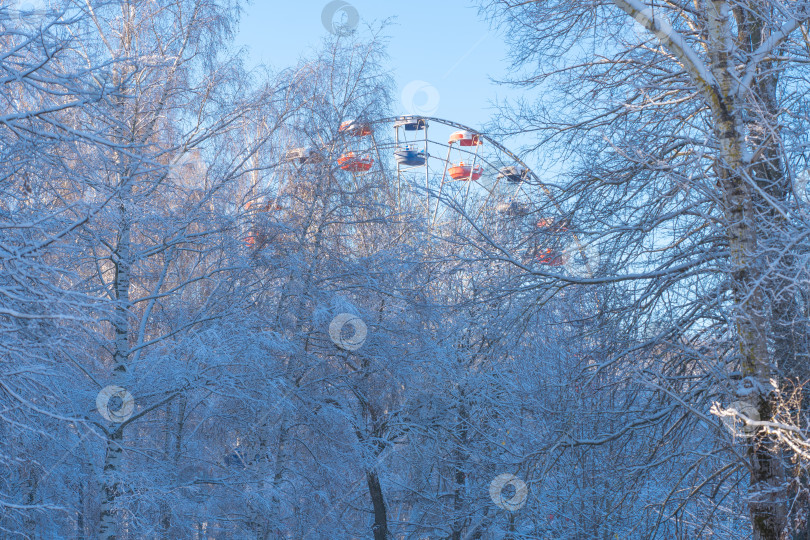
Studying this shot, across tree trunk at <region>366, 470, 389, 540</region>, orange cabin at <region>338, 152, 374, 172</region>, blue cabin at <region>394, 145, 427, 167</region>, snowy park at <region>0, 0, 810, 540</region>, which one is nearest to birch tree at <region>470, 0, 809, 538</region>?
snowy park at <region>0, 0, 810, 540</region>

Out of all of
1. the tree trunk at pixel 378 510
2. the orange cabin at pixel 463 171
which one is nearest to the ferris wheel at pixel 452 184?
the orange cabin at pixel 463 171

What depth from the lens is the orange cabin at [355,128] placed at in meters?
10.5

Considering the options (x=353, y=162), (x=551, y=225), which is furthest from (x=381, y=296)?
(x=551, y=225)

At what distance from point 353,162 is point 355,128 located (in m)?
0.51

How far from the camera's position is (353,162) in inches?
419

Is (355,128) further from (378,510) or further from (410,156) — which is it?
(410,156)

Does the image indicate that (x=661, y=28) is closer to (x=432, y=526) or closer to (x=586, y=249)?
(x=586, y=249)

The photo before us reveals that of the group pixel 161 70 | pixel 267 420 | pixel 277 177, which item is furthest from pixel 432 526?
pixel 161 70

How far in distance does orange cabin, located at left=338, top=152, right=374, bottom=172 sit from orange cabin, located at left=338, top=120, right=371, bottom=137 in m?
0.32

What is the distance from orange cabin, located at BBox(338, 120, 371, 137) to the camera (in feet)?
34.5

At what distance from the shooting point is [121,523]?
771 centimetres

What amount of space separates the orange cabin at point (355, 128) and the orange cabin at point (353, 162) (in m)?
0.32

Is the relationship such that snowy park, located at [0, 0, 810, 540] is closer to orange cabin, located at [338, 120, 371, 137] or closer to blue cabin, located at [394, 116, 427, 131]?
orange cabin, located at [338, 120, 371, 137]

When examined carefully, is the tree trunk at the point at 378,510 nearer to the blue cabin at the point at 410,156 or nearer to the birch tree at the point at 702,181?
the birch tree at the point at 702,181
